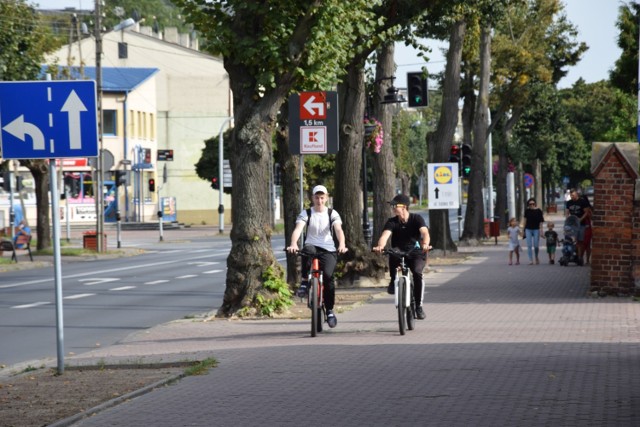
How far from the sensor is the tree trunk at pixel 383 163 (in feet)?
94.8

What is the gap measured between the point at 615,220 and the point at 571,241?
1205 centimetres

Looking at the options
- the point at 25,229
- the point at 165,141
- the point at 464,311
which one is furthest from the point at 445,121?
the point at 165,141

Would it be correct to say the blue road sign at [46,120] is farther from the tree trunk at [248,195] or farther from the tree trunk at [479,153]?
the tree trunk at [479,153]

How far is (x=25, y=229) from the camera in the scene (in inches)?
1886

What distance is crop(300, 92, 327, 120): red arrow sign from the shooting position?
20375 millimetres

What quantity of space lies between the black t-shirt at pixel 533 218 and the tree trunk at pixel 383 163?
6.99 metres

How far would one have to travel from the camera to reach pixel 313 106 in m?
20.4

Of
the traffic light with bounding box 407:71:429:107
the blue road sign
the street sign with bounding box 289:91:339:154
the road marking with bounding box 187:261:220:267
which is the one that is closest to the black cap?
the street sign with bounding box 289:91:339:154

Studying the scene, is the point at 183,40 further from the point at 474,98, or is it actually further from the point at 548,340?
the point at 548,340

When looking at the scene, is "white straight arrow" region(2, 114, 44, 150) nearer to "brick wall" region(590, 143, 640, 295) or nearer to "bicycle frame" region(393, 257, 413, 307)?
"bicycle frame" region(393, 257, 413, 307)

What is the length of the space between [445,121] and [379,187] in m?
12.9

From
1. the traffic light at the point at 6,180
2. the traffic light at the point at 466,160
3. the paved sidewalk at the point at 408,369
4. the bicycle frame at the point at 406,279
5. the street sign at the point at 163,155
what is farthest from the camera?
the street sign at the point at 163,155

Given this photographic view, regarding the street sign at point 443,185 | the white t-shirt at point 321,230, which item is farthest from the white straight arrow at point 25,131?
the street sign at point 443,185

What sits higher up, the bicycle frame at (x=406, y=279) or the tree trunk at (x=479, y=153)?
the tree trunk at (x=479, y=153)
